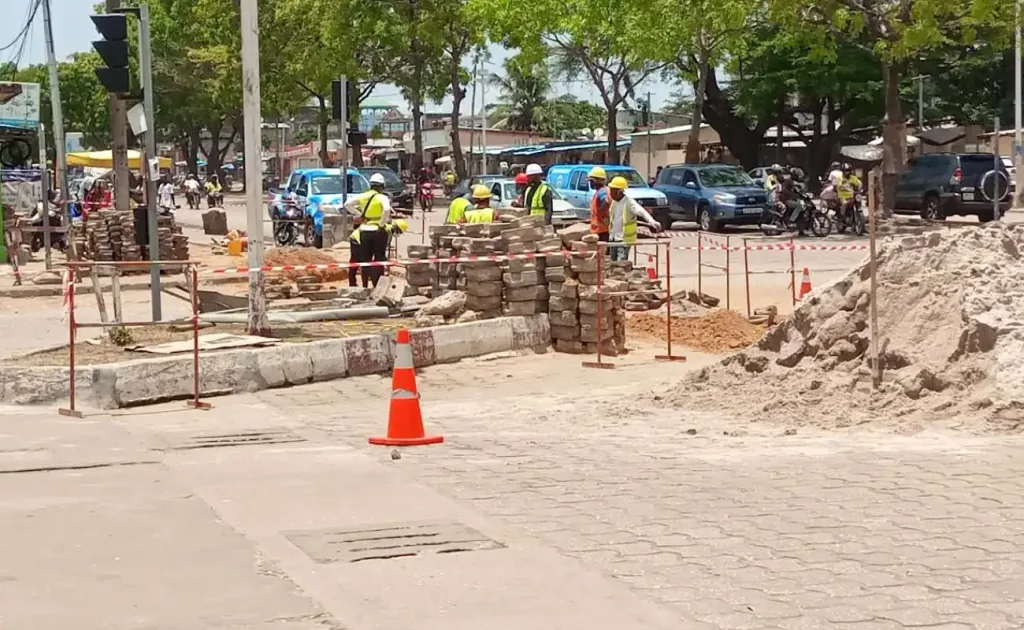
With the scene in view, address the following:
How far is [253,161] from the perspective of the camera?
542 inches

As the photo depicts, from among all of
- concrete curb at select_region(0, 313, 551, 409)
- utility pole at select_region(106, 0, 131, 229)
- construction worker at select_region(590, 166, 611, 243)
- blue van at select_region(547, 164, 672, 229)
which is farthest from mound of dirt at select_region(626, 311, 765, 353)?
blue van at select_region(547, 164, 672, 229)

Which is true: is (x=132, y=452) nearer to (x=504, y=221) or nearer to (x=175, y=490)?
(x=175, y=490)

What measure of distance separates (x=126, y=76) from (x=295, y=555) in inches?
377

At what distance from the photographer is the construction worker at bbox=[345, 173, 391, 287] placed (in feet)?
62.1

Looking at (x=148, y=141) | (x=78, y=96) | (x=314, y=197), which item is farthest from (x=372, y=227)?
(x=78, y=96)

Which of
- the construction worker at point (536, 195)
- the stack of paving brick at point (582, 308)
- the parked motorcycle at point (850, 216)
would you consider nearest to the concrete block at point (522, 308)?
the stack of paving brick at point (582, 308)

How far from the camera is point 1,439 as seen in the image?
10.3 metres

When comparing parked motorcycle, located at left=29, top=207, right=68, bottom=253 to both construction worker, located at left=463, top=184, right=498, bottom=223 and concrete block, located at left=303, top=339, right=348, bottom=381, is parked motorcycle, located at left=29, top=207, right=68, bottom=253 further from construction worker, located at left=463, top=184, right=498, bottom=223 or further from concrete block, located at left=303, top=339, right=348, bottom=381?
concrete block, located at left=303, top=339, right=348, bottom=381

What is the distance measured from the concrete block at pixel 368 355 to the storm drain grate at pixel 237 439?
2.83 metres

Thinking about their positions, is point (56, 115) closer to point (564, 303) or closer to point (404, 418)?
point (564, 303)

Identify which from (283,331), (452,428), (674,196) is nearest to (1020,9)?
(674,196)

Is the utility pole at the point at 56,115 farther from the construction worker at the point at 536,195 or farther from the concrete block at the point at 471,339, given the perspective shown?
the concrete block at the point at 471,339

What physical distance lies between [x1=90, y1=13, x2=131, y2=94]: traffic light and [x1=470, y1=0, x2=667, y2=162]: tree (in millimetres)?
31004

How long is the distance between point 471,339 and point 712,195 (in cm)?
2250
